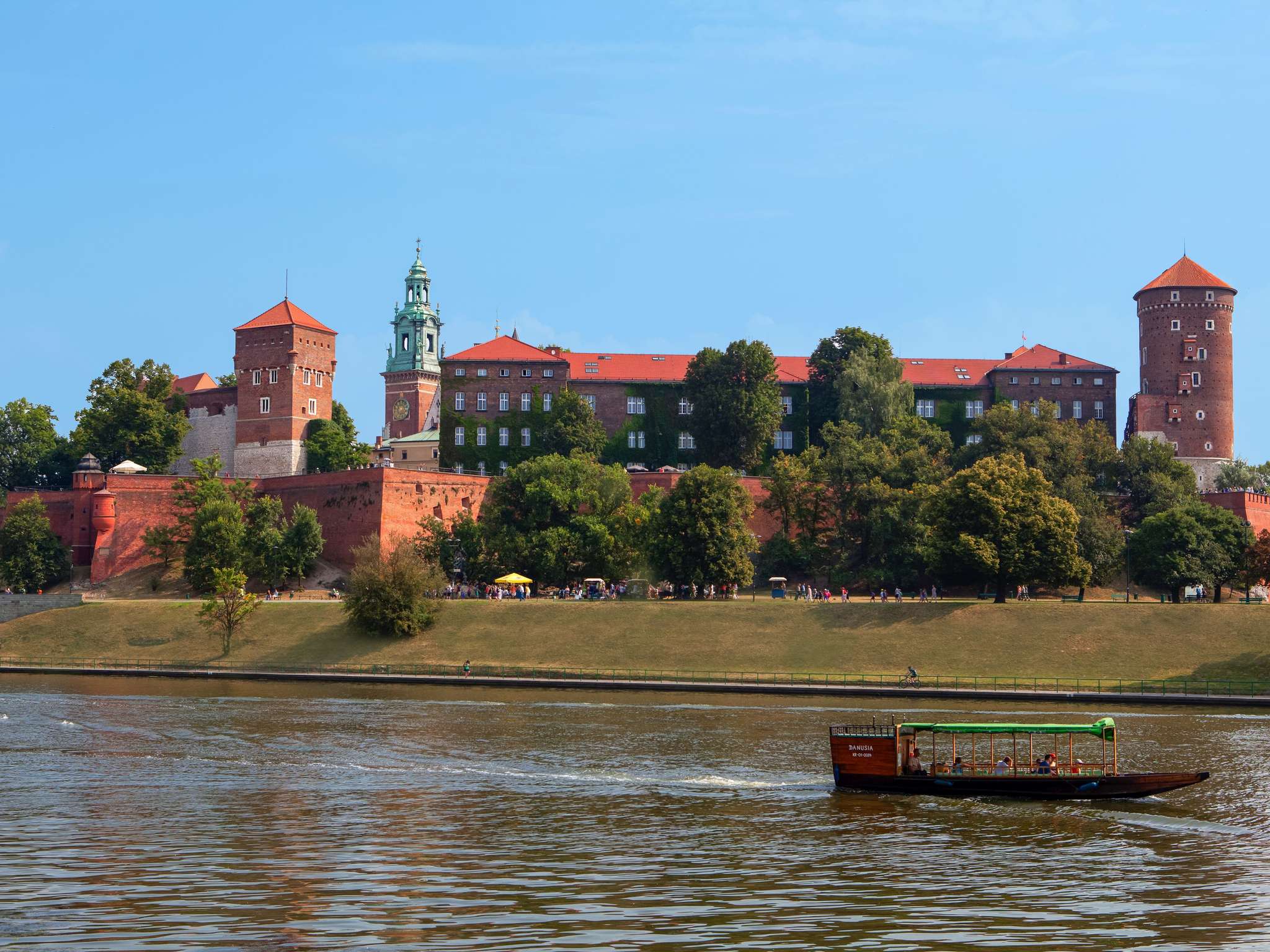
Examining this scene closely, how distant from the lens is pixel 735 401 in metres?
86.9

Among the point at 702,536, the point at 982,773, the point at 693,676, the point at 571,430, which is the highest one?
the point at 571,430

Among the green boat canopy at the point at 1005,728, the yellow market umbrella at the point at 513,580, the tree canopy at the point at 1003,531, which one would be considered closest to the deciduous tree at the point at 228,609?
the yellow market umbrella at the point at 513,580

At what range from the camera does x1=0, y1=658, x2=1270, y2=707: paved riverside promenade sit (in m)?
48.6

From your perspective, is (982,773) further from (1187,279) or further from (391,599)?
(1187,279)

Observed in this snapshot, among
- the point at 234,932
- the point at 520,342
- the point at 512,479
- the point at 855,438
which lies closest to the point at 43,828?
the point at 234,932

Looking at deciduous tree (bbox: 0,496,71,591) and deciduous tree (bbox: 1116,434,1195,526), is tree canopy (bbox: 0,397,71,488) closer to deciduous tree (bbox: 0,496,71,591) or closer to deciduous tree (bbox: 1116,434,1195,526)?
deciduous tree (bbox: 0,496,71,591)

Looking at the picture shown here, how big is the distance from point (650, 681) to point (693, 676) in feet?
5.82

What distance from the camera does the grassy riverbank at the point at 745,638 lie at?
53.5 m

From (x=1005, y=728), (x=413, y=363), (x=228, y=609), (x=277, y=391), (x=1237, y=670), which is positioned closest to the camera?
(x=1005, y=728)

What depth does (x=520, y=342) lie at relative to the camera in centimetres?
9288

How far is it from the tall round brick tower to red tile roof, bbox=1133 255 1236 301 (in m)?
0.05

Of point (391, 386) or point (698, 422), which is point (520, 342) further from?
point (391, 386)

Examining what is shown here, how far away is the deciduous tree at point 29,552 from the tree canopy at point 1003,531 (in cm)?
4440

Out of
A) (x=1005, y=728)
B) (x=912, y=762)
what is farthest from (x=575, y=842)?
(x=1005, y=728)
